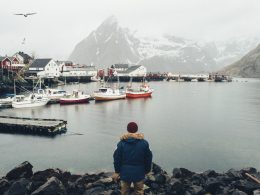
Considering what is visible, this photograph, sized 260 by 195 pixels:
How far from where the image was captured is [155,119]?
2351 inches

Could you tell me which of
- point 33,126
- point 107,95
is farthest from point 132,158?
point 107,95

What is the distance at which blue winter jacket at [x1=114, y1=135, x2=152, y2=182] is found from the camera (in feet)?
38.0

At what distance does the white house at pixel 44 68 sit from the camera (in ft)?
471

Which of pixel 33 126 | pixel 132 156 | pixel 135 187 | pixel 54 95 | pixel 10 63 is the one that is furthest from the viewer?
pixel 10 63

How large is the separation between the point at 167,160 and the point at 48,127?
1687 cm

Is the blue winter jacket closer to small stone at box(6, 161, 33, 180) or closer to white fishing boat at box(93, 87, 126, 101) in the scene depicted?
small stone at box(6, 161, 33, 180)

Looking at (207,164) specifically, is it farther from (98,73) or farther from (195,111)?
(98,73)

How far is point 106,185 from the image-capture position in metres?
20.8

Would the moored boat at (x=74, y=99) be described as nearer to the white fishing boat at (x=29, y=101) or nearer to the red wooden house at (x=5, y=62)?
the white fishing boat at (x=29, y=101)

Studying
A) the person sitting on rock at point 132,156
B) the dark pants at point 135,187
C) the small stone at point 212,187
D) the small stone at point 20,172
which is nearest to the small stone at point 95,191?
the small stone at point 20,172

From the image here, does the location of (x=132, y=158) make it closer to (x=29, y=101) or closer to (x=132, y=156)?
(x=132, y=156)

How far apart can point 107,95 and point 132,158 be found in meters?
73.5

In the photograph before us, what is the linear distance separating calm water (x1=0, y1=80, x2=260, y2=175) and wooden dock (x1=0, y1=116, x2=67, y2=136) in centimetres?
152

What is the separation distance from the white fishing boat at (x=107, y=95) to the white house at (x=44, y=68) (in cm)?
6170
